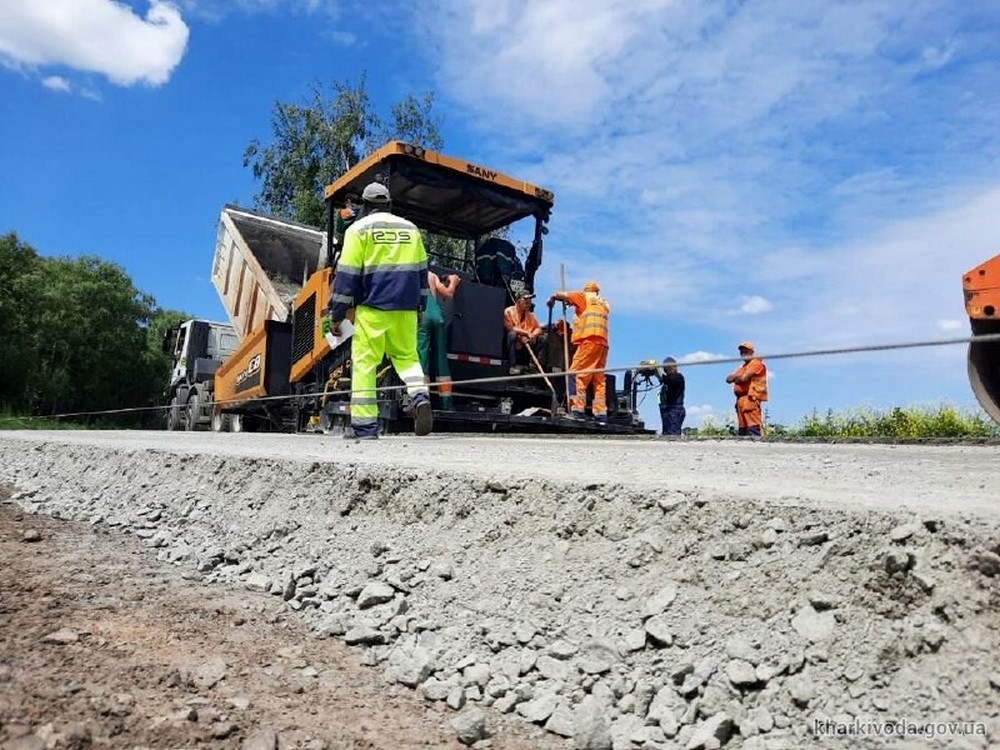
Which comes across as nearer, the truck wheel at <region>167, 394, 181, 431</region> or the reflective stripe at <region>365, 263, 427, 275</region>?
the reflective stripe at <region>365, 263, 427, 275</region>

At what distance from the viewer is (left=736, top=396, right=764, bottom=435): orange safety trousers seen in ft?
30.9

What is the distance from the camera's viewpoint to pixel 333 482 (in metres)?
3.40

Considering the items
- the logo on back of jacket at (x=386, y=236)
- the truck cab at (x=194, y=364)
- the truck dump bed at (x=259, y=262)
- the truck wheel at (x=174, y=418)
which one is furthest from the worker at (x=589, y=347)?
the truck wheel at (x=174, y=418)

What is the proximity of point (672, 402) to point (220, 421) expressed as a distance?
23.9ft

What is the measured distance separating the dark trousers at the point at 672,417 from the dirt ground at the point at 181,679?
7.91m

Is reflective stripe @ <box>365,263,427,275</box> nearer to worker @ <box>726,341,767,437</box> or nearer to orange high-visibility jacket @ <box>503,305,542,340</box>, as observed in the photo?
orange high-visibility jacket @ <box>503,305,542,340</box>

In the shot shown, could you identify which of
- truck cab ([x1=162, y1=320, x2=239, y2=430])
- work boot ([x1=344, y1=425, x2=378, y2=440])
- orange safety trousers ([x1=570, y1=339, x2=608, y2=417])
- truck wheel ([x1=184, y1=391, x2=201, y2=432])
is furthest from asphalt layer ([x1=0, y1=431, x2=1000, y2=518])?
truck cab ([x1=162, y1=320, x2=239, y2=430])

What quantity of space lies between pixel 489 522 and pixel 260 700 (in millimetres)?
968

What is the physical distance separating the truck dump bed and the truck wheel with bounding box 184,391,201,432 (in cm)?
209

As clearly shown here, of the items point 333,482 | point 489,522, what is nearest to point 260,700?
point 489,522

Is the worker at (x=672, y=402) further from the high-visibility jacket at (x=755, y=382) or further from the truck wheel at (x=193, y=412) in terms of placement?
the truck wheel at (x=193, y=412)

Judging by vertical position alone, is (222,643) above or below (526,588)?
below

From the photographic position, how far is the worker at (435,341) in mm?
7355

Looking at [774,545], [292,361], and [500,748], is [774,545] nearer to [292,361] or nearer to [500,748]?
[500,748]
